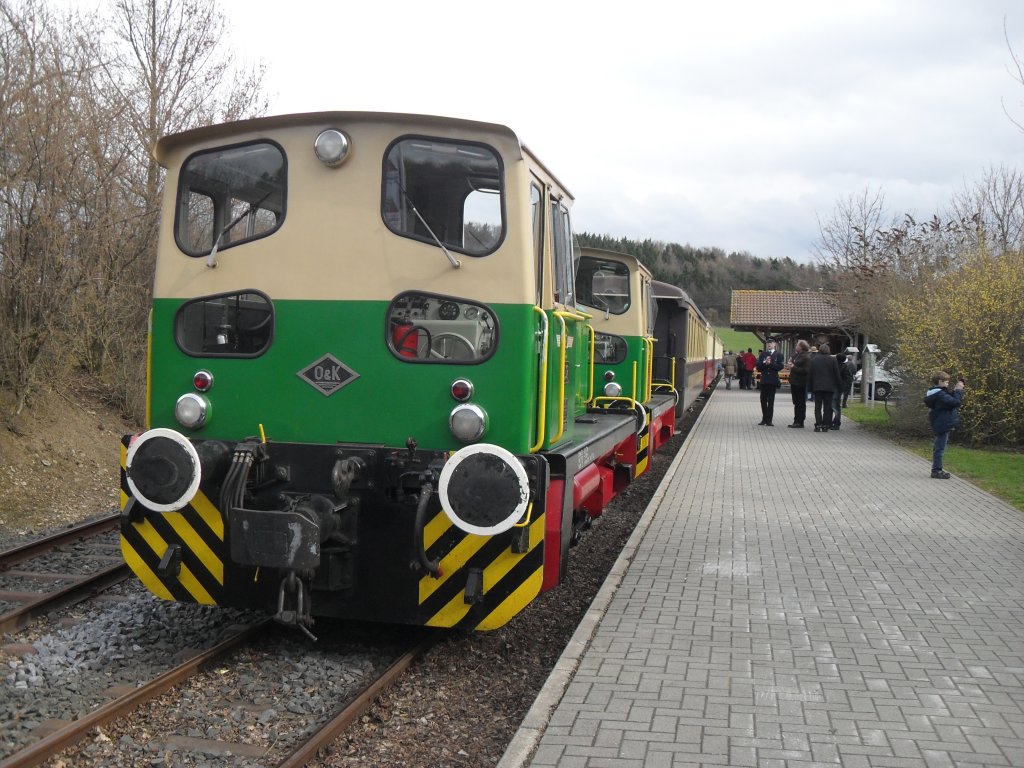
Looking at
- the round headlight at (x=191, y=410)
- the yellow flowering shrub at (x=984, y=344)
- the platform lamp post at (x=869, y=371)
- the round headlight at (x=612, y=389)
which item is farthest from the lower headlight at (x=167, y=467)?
the platform lamp post at (x=869, y=371)

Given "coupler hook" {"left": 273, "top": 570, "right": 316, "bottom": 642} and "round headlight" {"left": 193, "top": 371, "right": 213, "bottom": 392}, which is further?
"round headlight" {"left": 193, "top": 371, "right": 213, "bottom": 392}

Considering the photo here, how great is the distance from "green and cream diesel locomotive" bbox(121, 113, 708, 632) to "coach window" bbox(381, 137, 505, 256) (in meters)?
0.01

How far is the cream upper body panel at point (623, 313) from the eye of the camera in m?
11.5

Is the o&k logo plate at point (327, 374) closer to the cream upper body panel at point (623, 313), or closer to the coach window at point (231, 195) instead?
the coach window at point (231, 195)

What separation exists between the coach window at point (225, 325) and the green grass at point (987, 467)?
28.9 ft

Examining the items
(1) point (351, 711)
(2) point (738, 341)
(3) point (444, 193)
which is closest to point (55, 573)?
(1) point (351, 711)

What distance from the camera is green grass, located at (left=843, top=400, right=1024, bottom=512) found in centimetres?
1185

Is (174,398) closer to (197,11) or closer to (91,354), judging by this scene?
(91,354)

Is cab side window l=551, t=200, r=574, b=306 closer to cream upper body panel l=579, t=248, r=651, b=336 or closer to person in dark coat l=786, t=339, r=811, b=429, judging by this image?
cream upper body panel l=579, t=248, r=651, b=336

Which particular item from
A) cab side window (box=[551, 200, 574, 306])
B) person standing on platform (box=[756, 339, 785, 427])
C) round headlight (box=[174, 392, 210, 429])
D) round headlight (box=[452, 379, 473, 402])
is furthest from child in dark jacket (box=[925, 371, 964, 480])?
round headlight (box=[174, 392, 210, 429])

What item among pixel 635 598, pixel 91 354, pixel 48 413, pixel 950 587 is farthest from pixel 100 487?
pixel 950 587

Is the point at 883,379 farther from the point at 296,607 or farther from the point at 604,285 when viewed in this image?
the point at 296,607

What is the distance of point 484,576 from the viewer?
206 inches

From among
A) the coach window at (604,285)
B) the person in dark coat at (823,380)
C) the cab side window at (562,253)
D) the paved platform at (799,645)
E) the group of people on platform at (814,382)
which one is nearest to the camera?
the paved platform at (799,645)
